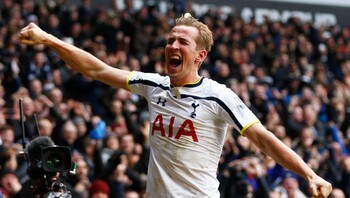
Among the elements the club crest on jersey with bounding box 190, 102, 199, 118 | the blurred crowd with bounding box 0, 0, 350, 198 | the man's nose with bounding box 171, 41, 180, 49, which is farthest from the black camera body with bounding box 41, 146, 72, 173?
the blurred crowd with bounding box 0, 0, 350, 198

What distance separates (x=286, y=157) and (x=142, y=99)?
30.7ft

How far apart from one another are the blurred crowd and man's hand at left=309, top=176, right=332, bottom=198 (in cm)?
422

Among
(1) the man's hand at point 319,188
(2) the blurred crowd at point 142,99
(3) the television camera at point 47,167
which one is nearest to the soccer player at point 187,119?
(1) the man's hand at point 319,188

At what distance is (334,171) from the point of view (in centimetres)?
1468

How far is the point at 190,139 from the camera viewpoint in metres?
6.36

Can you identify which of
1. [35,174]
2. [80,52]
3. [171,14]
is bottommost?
[35,174]

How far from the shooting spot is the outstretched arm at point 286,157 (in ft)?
18.7

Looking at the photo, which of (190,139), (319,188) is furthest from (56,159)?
(319,188)

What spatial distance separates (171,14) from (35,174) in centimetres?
1505

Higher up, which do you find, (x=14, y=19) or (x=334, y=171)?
(x=14, y=19)

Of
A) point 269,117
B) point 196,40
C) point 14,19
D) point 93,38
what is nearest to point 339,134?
point 269,117

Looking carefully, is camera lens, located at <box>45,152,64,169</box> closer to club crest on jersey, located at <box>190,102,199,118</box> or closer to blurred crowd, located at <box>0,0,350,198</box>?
club crest on jersey, located at <box>190,102,199,118</box>

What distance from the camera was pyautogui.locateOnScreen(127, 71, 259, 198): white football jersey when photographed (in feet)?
20.8

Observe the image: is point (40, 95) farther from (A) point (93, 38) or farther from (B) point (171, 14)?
(B) point (171, 14)
